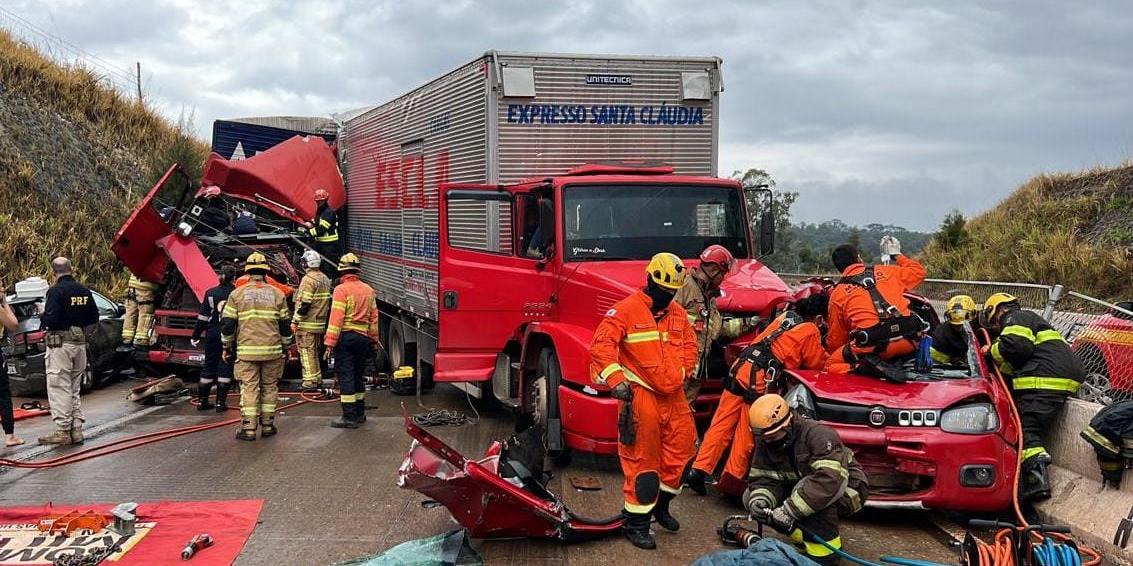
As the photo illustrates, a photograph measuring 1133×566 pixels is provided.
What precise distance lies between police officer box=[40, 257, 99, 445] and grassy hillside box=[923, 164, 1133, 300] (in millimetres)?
14700

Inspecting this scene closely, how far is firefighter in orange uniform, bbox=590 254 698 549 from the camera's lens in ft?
16.1

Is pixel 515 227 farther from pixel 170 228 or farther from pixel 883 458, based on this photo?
pixel 170 228

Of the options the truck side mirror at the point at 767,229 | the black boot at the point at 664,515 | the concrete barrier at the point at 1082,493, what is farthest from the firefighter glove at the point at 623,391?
the truck side mirror at the point at 767,229

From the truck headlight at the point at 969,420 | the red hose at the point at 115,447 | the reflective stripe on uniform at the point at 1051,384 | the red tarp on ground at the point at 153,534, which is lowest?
the red hose at the point at 115,447

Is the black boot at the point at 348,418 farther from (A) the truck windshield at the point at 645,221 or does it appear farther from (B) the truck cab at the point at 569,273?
(A) the truck windshield at the point at 645,221

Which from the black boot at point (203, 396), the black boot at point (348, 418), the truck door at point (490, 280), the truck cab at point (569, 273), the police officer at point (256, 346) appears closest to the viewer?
the truck cab at point (569, 273)

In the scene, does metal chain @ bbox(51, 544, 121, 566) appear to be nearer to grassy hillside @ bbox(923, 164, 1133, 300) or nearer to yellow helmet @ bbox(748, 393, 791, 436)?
yellow helmet @ bbox(748, 393, 791, 436)

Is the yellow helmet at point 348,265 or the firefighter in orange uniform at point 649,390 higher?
the yellow helmet at point 348,265

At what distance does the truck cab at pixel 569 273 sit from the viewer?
6.54m

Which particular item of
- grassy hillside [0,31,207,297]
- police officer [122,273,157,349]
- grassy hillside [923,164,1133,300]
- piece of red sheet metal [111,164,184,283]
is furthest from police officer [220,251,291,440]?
grassy hillside [923,164,1133,300]

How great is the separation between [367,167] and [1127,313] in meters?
9.65

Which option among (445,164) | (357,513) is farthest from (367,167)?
(357,513)

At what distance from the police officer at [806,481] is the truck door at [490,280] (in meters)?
2.83

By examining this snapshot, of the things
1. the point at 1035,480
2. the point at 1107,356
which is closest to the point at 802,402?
the point at 1035,480
